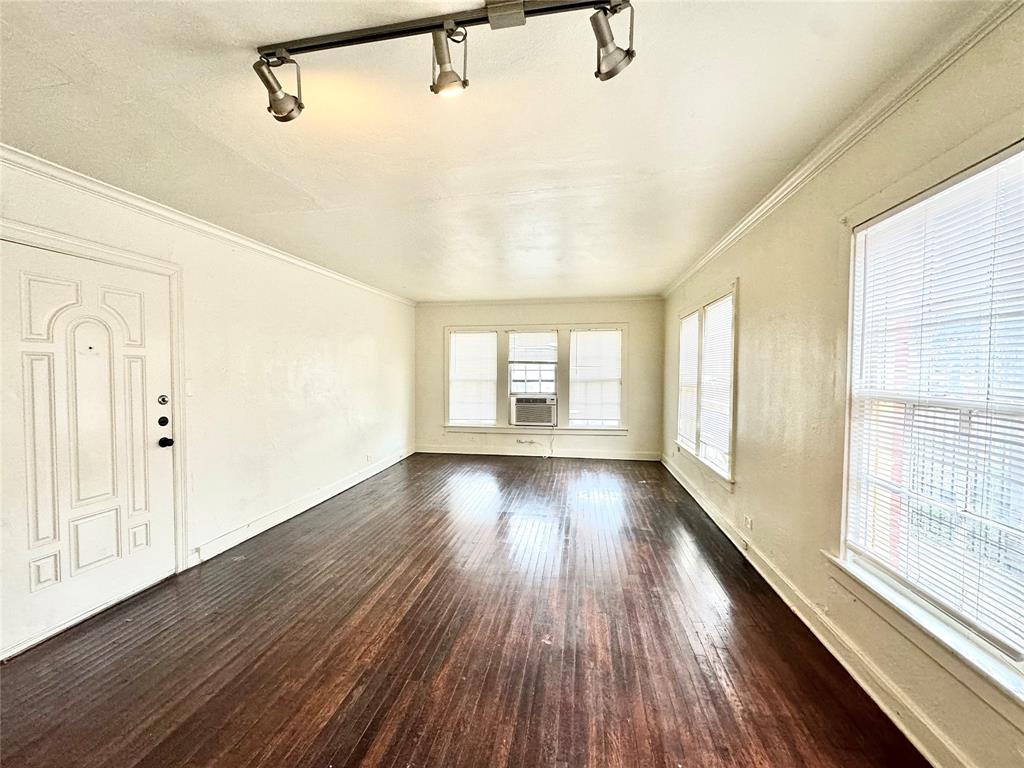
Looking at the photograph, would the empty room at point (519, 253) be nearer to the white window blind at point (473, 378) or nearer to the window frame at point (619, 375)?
the window frame at point (619, 375)

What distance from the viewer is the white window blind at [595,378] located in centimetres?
666

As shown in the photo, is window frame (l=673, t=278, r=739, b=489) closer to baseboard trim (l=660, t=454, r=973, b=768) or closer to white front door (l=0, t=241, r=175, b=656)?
baseboard trim (l=660, t=454, r=973, b=768)

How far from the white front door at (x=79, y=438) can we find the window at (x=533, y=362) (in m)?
4.76

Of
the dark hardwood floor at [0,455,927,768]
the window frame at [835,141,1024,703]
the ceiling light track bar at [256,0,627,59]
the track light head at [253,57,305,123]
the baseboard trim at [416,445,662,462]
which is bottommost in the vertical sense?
the dark hardwood floor at [0,455,927,768]

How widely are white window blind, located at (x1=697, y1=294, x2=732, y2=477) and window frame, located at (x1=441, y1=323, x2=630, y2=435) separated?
2176 millimetres

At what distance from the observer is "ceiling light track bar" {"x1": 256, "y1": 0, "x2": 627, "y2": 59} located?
4.07 feet

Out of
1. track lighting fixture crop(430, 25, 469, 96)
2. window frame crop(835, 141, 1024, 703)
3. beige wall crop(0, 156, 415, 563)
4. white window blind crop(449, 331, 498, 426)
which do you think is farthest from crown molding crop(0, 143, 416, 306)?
window frame crop(835, 141, 1024, 703)

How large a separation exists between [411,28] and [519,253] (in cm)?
263

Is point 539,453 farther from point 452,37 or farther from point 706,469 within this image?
point 452,37

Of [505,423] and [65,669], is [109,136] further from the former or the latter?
[505,423]

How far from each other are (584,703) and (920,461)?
1727 mm

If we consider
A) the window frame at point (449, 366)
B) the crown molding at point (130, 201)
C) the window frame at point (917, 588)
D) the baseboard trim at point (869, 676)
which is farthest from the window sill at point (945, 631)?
the window frame at point (449, 366)

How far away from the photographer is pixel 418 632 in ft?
7.40

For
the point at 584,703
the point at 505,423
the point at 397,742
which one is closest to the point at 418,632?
the point at 397,742
